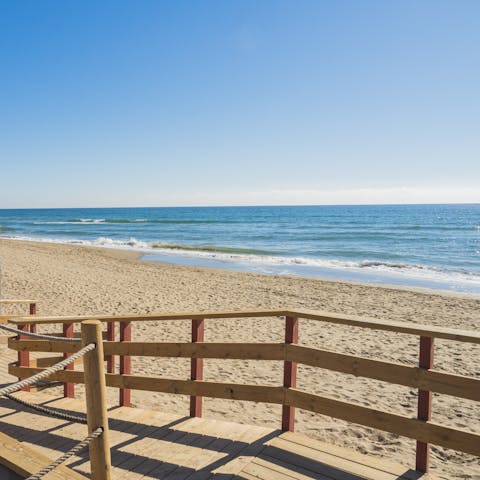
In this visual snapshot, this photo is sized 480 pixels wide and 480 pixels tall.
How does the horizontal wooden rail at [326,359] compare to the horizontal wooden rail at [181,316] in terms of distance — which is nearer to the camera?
the horizontal wooden rail at [326,359]

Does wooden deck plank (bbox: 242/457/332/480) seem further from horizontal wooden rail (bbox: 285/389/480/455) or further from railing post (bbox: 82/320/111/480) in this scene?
railing post (bbox: 82/320/111/480)

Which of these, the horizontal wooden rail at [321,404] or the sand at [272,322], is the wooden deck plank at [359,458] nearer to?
the horizontal wooden rail at [321,404]

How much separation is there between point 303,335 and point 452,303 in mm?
7669

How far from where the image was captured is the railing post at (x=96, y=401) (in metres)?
2.21

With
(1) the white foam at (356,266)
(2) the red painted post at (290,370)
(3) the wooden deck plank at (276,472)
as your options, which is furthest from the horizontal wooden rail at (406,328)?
(1) the white foam at (356,266)

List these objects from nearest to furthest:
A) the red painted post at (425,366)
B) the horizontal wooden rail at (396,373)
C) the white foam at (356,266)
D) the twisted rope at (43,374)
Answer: the twisted rope at (43,374) → the horizontal wooden rail at (396,373) → the red painted post at (425,366) → the white foam at (356,266)

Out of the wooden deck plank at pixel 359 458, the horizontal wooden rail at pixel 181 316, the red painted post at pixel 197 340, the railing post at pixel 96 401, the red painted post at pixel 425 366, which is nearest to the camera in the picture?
the railing post at pixel 96 401

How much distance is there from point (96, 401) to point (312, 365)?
80.3 inches

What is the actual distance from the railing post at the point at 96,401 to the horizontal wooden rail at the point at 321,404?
1915mm

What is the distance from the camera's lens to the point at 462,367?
8188 millimetres

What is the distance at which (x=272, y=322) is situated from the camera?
1122 centimetres

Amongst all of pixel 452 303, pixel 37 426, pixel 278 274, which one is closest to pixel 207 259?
pixel 278 274

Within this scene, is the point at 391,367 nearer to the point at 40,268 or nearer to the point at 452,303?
the point at 452,303

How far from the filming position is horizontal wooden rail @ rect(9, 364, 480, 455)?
302 centimetres
